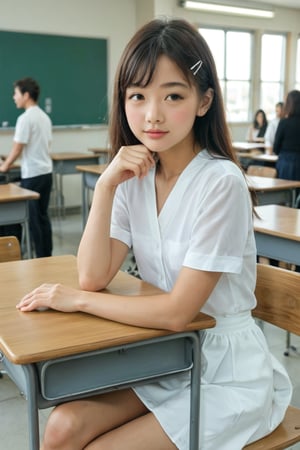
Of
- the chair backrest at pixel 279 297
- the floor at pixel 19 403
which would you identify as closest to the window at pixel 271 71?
the floor at pixel 19 403

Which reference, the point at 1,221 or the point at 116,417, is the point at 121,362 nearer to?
the point at 116,417

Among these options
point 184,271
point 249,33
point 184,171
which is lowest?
point 184,271

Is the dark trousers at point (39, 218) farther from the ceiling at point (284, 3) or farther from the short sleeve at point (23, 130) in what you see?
the ceiling at point (284, 3)

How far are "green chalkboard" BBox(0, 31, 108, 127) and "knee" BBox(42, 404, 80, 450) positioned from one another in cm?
582

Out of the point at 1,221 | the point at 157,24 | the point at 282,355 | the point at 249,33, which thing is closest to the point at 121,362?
the point at 157,24

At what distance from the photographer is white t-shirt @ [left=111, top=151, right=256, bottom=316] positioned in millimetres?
1225

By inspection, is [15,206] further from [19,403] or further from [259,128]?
[259,128]

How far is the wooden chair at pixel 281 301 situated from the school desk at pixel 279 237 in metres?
0.93

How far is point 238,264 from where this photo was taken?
1.23 metres

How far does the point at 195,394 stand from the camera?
1.23m

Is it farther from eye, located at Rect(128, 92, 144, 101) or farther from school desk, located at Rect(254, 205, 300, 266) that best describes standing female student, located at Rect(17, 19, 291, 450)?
school desk, located at Rect(254, 205, 300, 266)

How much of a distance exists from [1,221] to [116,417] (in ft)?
8.33

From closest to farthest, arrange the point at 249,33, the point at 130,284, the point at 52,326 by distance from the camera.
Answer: the point at 52,326 < the point at 130,284 < the point at 249,33

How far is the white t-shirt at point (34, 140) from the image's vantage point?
4496mm
